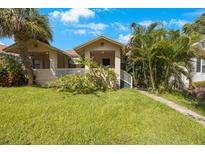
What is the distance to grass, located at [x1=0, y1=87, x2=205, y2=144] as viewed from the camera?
6.73 m

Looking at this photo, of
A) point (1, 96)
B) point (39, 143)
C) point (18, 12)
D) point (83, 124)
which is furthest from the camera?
point (18, 12)

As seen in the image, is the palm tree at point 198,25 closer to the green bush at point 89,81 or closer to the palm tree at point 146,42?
the palm tree at point 146,42

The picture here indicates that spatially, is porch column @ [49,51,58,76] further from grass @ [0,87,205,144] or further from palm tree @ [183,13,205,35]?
palm tree @ [183,13,205,35]

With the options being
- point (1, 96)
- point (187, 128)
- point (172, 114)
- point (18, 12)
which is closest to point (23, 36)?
point (18, 12)

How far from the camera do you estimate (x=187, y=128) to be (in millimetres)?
7832

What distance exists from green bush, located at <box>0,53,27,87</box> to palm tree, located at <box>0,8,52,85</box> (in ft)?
2.04

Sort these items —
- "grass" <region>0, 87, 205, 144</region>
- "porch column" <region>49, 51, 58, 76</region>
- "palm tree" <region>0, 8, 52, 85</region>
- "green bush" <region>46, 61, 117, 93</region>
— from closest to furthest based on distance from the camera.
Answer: "grass" <region>0, 87, 205, 144</region> → "palm tree" <region>0, 8, 52, 85</region> → "green bush" <region>46, 61, 117, 93</region> → "porch column" <region>49, 51, 58, 76</region>

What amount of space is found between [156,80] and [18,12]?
10.7 metres

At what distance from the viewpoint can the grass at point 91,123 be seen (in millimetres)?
6727

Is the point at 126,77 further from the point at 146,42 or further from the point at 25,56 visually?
the point at 25,56

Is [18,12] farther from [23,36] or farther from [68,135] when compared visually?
[68,135]

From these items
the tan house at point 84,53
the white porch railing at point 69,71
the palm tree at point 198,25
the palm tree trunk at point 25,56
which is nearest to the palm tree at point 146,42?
the tan house at point 84,53

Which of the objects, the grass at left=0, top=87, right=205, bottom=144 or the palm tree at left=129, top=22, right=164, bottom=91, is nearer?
the grass at left=0, top=87, right=205, bottom=144

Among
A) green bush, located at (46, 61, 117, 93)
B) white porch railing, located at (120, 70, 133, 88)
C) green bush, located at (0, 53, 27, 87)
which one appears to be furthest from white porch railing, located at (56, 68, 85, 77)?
white porch railing, located at (120, 70, 133, 88)
